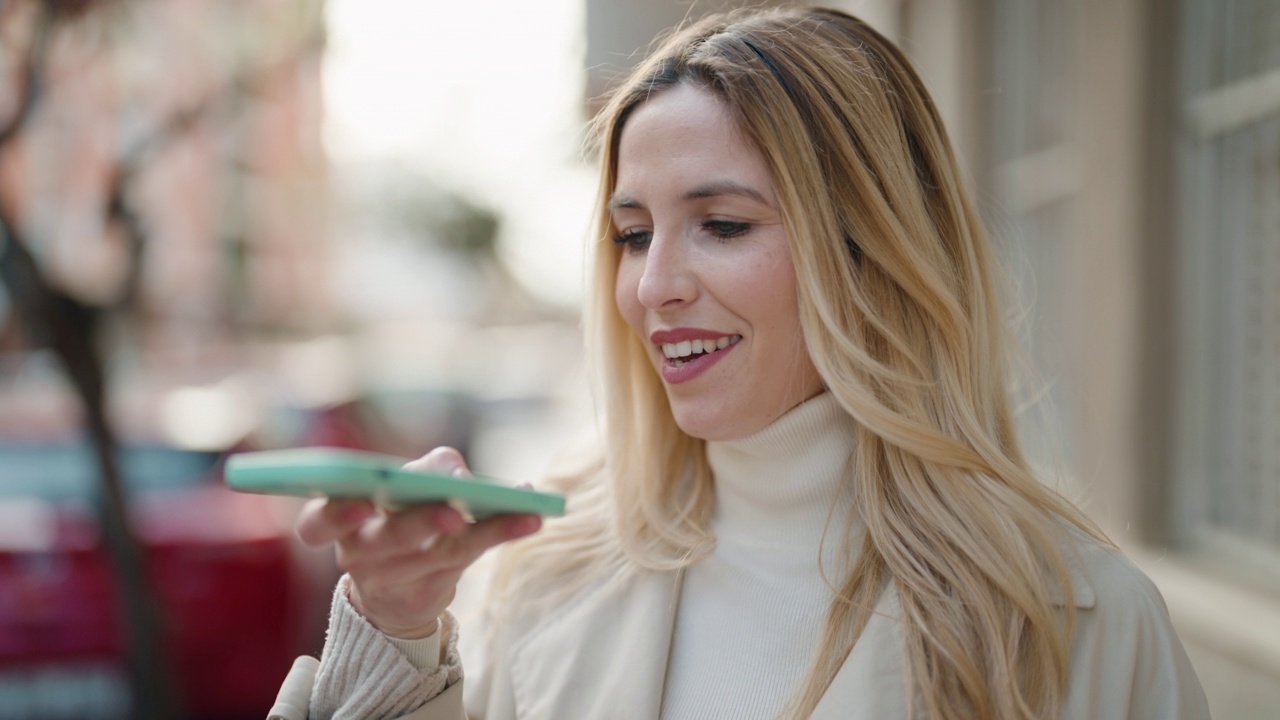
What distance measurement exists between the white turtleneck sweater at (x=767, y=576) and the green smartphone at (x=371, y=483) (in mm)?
729

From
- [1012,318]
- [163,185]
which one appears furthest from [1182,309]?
[163,185]

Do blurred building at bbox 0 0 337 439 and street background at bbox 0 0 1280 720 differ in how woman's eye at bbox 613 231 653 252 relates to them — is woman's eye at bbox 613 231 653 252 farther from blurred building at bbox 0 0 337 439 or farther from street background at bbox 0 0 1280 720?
blurred building at bbox 0 0 337 439

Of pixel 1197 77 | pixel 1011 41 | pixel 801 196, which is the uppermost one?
pixel 1011 41

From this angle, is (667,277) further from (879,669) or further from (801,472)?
(879,669)

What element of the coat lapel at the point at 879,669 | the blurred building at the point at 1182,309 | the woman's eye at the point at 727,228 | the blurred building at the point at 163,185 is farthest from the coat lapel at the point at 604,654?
the blurred building at the point at 163,185

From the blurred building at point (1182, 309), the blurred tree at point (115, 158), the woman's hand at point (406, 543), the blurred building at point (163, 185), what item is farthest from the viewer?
the blurred building at point (163, 185)

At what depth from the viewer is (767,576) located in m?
2.11

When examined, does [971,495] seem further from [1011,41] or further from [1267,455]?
[1011,41]

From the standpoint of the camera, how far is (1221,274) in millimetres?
3568

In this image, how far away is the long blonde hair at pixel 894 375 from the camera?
5.87ft

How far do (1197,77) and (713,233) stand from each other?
8.23 feet

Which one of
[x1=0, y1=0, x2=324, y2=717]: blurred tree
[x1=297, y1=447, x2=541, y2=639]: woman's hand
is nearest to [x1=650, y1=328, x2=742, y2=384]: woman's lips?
[x1=297, y1=447, x2=541, y2=639]: woman's hand

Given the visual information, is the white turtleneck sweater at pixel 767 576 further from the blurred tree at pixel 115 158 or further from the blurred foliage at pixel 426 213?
the blurred foliage at pixel 426 213

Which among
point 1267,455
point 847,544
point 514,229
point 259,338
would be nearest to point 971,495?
point 847,544
